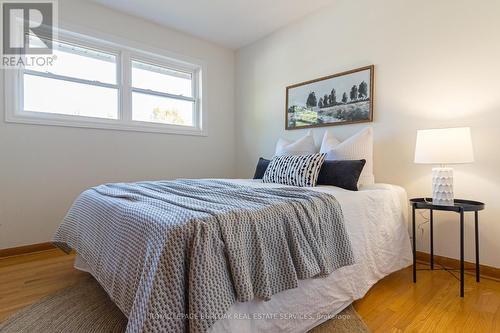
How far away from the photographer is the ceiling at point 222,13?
281cm

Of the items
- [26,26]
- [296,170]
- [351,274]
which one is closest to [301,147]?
[296,170]

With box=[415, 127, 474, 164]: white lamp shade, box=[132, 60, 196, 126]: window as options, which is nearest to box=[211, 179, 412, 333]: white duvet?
box=[415, 127, 474, 164]: white lamp shade

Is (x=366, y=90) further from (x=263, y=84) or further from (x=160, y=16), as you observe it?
(x=160, y=16)

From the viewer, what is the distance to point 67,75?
2791mm

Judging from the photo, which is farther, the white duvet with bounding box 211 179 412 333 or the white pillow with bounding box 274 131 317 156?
the white pillow with bounding box 274 131 317 156

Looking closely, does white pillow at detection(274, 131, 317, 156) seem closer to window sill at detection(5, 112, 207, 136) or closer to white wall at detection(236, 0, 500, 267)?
white wall at detection(236, 0, 500, 267)

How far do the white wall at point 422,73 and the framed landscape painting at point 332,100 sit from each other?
76 millimetres

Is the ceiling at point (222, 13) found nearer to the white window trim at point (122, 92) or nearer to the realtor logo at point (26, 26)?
the white window trim at point (122, 92)

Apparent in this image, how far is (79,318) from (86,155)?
1810 millimetres

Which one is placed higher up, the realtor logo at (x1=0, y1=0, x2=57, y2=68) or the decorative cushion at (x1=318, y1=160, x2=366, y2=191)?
the realtor logo at (x1=0, y1=0, x2=57, y2=68)

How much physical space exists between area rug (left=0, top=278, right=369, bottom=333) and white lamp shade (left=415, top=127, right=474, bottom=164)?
111 cm

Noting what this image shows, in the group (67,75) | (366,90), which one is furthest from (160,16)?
(366,90)

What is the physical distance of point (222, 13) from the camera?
9.84 ft

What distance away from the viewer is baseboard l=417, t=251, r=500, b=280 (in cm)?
193
